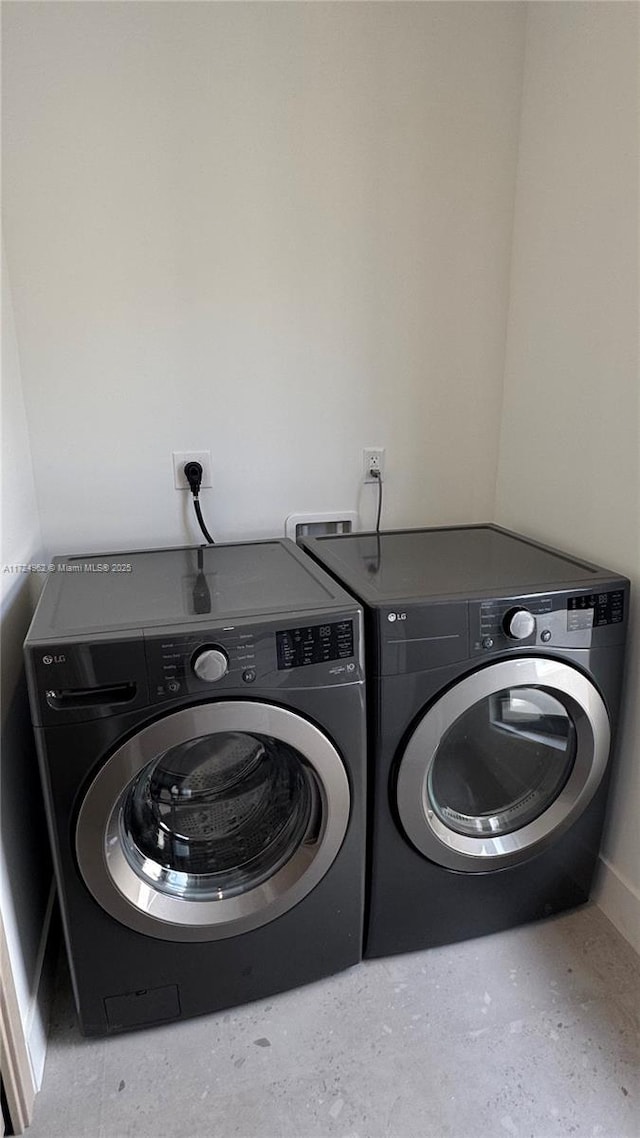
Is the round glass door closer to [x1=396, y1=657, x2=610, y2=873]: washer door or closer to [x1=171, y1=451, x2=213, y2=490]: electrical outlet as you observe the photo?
[x1=396, y1=657, x2=610, y2=873]: washer door

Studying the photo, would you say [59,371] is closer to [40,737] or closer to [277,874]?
[40,737]

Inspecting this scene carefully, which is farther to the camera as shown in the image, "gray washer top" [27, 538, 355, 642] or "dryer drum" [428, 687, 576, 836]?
"dryer drum" [428, 687, 576, 836]

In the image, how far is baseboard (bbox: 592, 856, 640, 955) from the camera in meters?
1.56

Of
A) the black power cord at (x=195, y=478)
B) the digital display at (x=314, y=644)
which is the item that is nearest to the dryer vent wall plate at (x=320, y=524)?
the black power cord at (x=195, y=478)

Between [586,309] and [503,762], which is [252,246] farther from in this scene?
[503,762]

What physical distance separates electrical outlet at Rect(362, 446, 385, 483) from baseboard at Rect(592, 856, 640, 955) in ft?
3.68

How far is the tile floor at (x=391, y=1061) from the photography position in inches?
47.7

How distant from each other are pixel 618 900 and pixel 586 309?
136cm

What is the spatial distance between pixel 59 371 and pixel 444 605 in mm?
1048

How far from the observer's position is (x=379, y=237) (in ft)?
5.77

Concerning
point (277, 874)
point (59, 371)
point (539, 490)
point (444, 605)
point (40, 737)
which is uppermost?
point (59, 371)

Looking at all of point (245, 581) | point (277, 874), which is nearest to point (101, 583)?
point (245, 581)

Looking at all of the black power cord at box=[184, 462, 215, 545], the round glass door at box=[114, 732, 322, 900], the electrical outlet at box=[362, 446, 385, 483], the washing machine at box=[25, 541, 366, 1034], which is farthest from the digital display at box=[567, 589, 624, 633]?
the black power cord at box=[184, 462, 215, 545]

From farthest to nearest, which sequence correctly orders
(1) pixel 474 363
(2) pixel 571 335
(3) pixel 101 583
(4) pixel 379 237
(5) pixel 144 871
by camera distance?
(1) pixel 474 363
(4) pixel 379 237
(2) pixel 571 335
(3) pixel 101 583
(5) pixel 144 871
